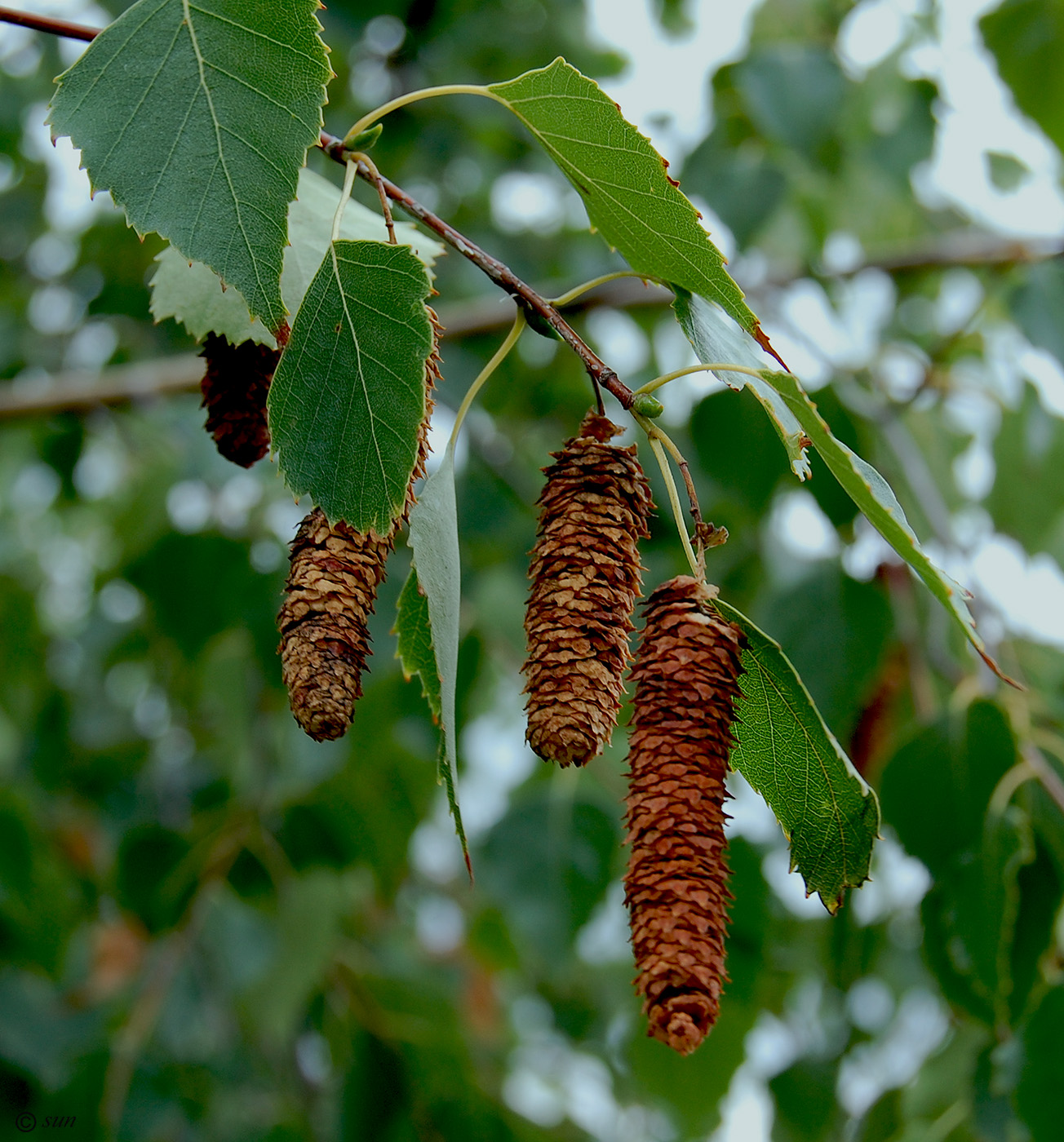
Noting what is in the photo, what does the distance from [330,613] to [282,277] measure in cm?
18

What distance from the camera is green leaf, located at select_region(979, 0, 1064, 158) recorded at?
4.76ft

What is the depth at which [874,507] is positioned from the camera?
1.54 feet

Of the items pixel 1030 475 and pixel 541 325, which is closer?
pixel 541 325

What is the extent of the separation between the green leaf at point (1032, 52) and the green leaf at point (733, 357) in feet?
3.80

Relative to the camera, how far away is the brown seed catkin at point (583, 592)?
1.57 feet

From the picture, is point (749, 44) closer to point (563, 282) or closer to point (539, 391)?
point (563, 282)

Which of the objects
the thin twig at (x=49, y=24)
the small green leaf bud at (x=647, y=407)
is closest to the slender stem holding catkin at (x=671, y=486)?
the small green leaf bud at (x=647, y=407)

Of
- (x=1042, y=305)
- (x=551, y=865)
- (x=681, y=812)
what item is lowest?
(x=681, y=812)

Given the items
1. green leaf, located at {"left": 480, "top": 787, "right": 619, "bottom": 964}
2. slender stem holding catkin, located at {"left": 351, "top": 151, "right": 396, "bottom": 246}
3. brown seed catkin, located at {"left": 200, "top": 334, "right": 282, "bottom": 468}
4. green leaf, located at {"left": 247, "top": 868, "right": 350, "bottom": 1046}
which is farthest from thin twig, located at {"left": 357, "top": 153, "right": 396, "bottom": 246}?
green leaf, located at {"left": 247, "top": 868, "right": 350, "bottom": 1046}

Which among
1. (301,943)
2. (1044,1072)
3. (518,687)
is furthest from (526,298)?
(518,687)

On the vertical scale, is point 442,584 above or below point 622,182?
below

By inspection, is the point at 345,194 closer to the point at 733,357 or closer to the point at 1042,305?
the point at 733,357

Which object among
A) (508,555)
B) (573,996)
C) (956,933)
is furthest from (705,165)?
(573,996)

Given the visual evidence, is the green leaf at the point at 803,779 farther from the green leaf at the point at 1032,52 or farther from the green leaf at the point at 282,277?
the green leaf at the point at 1032,52
